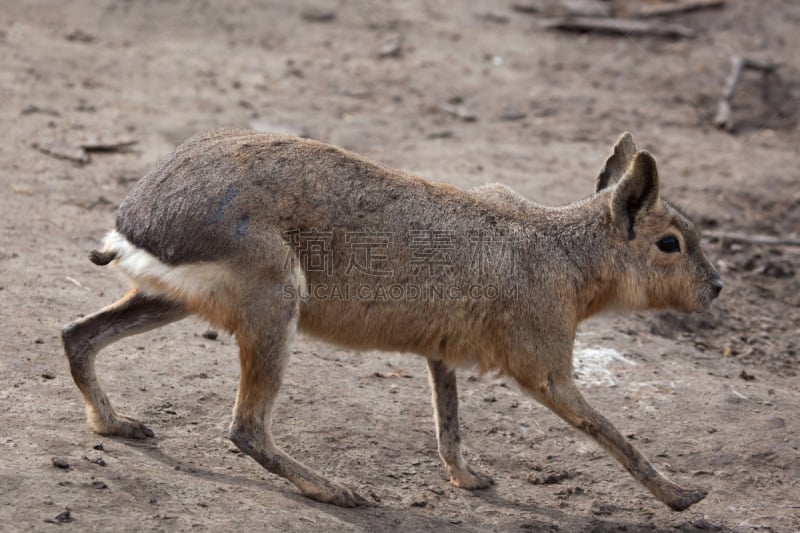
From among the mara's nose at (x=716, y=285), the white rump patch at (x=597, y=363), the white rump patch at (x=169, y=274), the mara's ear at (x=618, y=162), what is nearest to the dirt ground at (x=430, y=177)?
the white rump patch at (x=597, y=363)

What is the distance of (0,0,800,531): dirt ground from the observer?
5.07 m

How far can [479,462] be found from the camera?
571cm

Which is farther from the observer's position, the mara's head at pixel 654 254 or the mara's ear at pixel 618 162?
the mara's ear at pixel 618 162

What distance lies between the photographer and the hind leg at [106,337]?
5.08m

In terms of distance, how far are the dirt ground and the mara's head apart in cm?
101

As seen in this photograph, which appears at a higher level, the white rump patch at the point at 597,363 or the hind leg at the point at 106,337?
the hind leg at the point at 106,337

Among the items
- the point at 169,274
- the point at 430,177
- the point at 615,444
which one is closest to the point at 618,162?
the point at 615,444

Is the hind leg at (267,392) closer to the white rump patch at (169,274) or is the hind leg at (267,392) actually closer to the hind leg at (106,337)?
the white rump patch at (169,274)

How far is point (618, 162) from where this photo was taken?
19.1ft

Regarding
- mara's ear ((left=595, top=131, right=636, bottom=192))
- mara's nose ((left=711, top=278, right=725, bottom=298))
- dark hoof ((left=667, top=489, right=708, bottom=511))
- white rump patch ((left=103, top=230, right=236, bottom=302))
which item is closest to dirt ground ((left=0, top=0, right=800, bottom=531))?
dark hoof ((left=667, top=489, right=708, bottom=511))

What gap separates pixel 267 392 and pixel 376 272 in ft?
2.55

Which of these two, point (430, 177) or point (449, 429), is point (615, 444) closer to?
point (449, 429)

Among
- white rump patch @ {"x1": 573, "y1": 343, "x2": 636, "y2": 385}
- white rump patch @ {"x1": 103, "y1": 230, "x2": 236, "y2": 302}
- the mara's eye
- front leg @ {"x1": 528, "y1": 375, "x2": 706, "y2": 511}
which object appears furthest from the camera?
white rump patch @ {"x1": 573, "y1": 343, "x2": 636, "y2": 385}

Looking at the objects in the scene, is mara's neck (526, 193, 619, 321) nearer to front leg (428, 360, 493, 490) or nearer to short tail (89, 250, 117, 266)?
front leg (428, 360, 493, 490)
